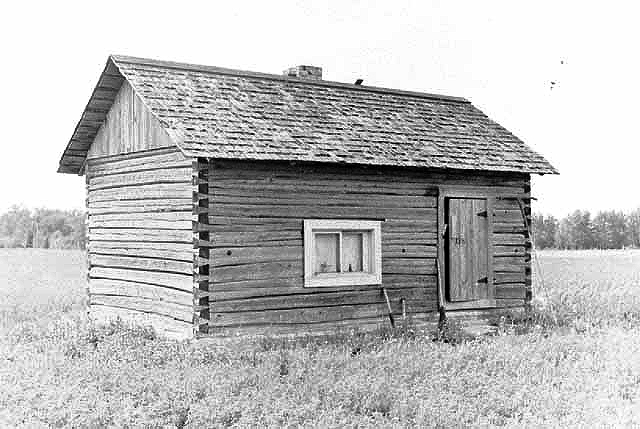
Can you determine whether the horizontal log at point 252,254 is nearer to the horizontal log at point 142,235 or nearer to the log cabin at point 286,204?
the log cabin at point 286,204

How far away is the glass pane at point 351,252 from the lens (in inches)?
651

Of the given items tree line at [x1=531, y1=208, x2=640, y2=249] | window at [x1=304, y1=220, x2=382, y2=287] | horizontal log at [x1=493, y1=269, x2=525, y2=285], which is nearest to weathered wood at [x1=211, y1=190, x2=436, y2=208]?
window at [x1=304, y1=220, x2=382, y2=287]

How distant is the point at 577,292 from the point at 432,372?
13625 millimetres

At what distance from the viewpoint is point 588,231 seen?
70.0m

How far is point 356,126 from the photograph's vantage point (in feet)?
58.0

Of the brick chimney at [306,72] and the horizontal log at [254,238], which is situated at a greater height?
the brick chimney at [306,72]

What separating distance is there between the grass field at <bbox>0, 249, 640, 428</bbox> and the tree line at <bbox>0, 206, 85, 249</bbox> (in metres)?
39.5

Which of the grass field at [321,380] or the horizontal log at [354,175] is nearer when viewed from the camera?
the grass field at [321,380]

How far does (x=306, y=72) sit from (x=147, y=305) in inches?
256

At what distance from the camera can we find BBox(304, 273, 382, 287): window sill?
15.9 metres

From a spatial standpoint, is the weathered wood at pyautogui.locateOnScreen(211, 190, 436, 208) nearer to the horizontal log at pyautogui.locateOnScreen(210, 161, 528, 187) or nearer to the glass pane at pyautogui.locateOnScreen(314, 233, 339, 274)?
the horizontal log at pyautogui.locateOnScreen(210, 161, 528, 187)

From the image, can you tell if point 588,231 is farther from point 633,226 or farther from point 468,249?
point 468,249

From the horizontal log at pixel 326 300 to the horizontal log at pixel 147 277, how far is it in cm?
73

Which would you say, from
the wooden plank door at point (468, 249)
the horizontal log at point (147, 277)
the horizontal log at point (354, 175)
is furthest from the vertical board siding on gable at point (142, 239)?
the wooden plank door at point (468, 249)
